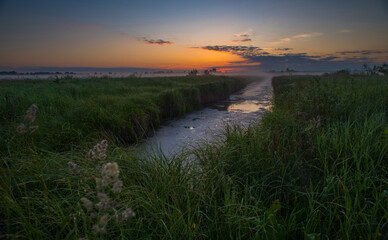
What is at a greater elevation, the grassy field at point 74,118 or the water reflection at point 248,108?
the grassy field at point 74,118

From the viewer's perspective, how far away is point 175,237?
178cm

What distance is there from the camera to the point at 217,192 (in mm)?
2576

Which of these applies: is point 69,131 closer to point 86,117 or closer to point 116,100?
point 86,117

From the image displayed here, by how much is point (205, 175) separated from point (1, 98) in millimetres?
6120

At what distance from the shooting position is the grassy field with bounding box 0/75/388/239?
71.6 inches

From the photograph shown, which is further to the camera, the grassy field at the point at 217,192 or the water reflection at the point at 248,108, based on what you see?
the water reflection at the point at 248,108

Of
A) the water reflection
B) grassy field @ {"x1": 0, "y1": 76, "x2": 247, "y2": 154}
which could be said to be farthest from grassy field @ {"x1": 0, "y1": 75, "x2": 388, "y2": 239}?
the water reflection

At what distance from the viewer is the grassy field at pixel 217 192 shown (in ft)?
5.97

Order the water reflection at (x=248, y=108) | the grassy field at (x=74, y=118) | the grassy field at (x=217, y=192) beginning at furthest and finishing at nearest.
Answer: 1. the water reflection at (x=248, y=108)
2. the grassy field at (x=74, y=118)
3. the grassy field at (x=217, y=192)

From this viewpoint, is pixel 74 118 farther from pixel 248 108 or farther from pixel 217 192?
pixel 248 108

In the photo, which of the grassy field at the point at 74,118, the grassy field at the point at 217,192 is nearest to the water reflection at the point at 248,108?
the grassy field at the point at 74,118

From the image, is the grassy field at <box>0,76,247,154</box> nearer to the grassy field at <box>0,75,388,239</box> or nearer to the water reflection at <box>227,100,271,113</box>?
the grassy field at <box>0,75,388,239</box>

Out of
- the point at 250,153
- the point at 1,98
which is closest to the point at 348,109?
the point at 250,153

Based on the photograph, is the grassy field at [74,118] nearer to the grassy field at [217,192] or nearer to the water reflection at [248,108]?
the grassy field at [217,192]
